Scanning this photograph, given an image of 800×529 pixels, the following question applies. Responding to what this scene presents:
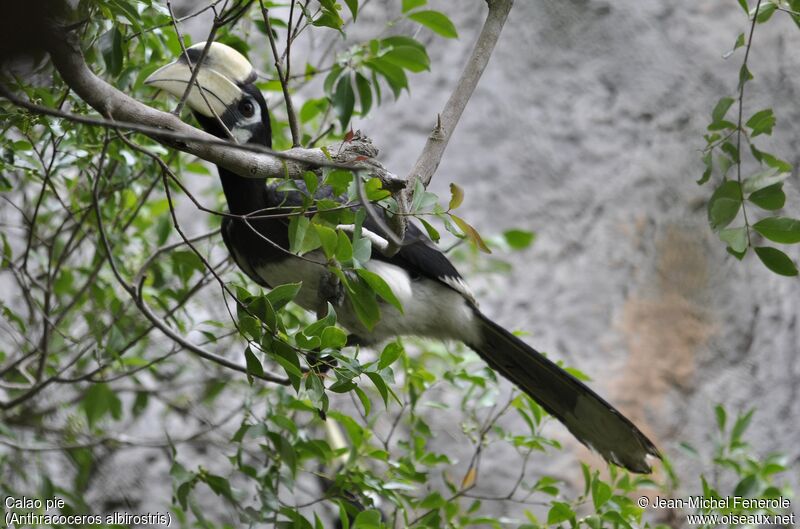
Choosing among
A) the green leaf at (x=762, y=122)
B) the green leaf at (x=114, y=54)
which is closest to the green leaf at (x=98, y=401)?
the green leaf at (x=114, y=54)

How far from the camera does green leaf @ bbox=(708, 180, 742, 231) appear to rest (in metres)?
1.59

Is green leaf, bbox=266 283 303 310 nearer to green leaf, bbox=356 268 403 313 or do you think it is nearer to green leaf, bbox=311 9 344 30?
green leaf, bbox=356 268 403 313

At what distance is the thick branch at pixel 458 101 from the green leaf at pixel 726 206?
1.65 ft

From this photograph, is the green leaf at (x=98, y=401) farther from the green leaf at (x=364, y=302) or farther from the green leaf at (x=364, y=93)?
the green leaf at (x=364, y=302)

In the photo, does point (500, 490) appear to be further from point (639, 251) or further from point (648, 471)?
point (648, 471)

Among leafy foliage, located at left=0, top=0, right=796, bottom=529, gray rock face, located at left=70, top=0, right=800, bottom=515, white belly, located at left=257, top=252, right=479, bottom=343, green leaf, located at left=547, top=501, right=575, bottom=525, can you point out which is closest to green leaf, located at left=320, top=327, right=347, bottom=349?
leafy foliage, located at left=0, top=0, right=796, bottom=529

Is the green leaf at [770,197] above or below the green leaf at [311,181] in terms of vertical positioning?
above

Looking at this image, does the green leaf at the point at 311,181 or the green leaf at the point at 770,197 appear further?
the green leaf at the point at 770,197

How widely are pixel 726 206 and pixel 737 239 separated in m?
0.12

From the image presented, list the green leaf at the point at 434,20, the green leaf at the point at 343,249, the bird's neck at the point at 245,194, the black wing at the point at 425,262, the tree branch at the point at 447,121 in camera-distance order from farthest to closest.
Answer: the black wing at the point at 425,262, the bird's neck at the point at 245,194, the green leaf at the point at 434,20, the tree branch at the point at 447,121, the green leaf at the point at 343,249

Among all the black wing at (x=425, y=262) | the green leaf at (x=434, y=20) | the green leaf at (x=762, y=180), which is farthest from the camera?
the black wing at (x=425, y=262)

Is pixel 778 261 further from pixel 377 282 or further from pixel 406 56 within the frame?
pixel 406 56

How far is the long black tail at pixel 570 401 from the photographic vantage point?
6.55 feet

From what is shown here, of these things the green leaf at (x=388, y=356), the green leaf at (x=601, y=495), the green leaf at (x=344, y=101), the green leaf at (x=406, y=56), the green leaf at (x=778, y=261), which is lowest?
the green leaf at (x=601, y=495)
